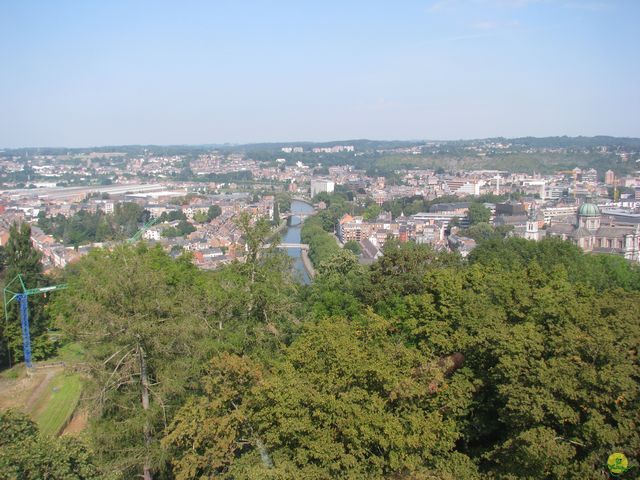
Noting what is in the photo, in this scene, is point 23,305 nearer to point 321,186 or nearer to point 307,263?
point 307,263

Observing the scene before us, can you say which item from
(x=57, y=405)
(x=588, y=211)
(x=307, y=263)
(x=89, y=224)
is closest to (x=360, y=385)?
(x=57, y=405)

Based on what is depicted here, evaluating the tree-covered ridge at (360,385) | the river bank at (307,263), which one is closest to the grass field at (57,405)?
the tree-covered ridge at (360,385)

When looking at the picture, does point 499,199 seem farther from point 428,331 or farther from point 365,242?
point 428,331

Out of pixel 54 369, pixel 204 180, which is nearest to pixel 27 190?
pixel 204 180

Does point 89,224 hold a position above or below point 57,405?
above

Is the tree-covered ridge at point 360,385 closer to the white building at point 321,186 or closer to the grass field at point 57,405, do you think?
the grass field at point 57,405
